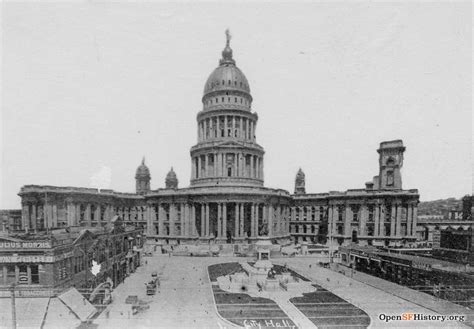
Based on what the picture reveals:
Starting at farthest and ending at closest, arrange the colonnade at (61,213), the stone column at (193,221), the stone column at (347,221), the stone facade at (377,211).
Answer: the colonnade at (61,213), the stone column at (347,221), the stone column at (193,221), the stone facade at (377,211)

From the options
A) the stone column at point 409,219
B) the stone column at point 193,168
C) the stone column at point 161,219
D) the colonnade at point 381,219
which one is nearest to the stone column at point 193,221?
the stone column at point 161,219

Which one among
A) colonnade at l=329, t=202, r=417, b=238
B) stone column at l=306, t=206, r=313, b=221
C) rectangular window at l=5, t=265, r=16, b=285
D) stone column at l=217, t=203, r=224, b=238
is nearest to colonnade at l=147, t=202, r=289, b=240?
stone column at l=217, t=203, r=224, b=238

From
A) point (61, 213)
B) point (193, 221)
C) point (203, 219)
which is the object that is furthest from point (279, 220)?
point (61, 213)

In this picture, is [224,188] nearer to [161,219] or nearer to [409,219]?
[161,219]

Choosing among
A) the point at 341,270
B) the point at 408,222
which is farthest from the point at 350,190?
the point at 341,270

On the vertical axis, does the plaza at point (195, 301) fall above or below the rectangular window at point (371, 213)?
below

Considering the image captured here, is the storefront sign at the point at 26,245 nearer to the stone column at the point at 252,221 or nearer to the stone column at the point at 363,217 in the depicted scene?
the stone column at the point at 252,221
